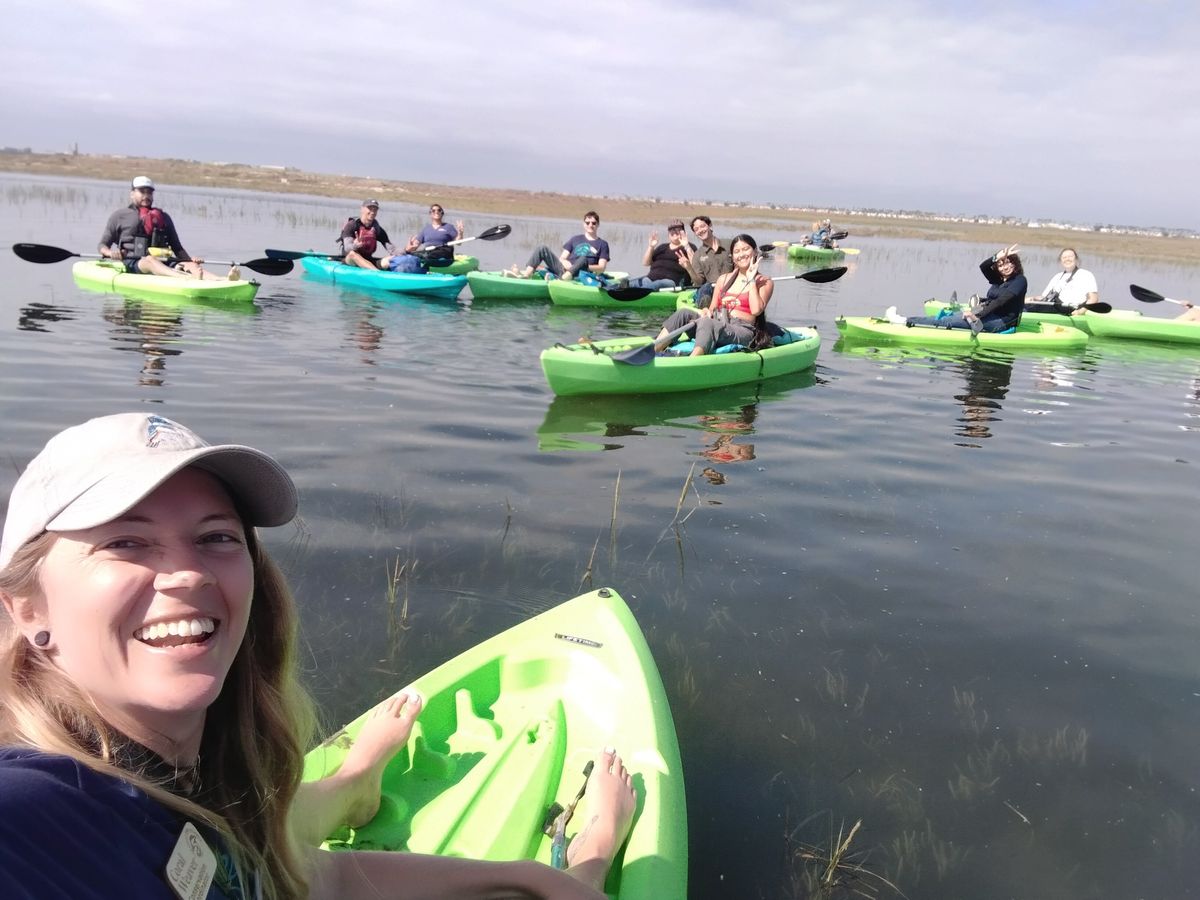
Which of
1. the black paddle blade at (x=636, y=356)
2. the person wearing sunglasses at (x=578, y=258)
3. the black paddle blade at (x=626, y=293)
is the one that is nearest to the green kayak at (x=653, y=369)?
the black paddle blade at (x=636, y=356)

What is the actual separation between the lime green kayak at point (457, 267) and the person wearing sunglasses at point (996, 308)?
7.95 meters

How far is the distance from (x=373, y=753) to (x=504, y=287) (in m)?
12.8

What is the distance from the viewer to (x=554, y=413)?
26.7 feet

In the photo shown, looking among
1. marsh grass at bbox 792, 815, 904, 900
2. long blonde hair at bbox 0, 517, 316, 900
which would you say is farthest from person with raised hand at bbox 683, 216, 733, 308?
long blonde hair at bbox 0, 517, 316, 900

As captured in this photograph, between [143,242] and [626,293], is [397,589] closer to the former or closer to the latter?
[626,293]

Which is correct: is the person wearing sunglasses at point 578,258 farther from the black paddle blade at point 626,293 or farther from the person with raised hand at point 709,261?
the person with raised hand at point 709,261

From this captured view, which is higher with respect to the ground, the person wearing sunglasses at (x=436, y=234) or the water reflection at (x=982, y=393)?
the person wearing sunglasses at (x=436, y=234)

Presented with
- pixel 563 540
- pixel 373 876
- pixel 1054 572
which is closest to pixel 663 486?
pixel 563 540

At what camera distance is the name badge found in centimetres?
129

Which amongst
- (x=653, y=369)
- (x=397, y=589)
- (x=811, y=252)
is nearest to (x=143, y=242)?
(x=653, y=369)

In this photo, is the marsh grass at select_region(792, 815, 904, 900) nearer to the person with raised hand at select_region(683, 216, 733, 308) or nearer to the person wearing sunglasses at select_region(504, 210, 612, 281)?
the person with raised hand at select_region(683, 216, 733, 308)

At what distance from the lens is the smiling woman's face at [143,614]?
1.36 metres

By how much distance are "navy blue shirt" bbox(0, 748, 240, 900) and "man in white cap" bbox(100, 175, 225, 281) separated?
1241 centimetres

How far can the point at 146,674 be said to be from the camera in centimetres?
138
